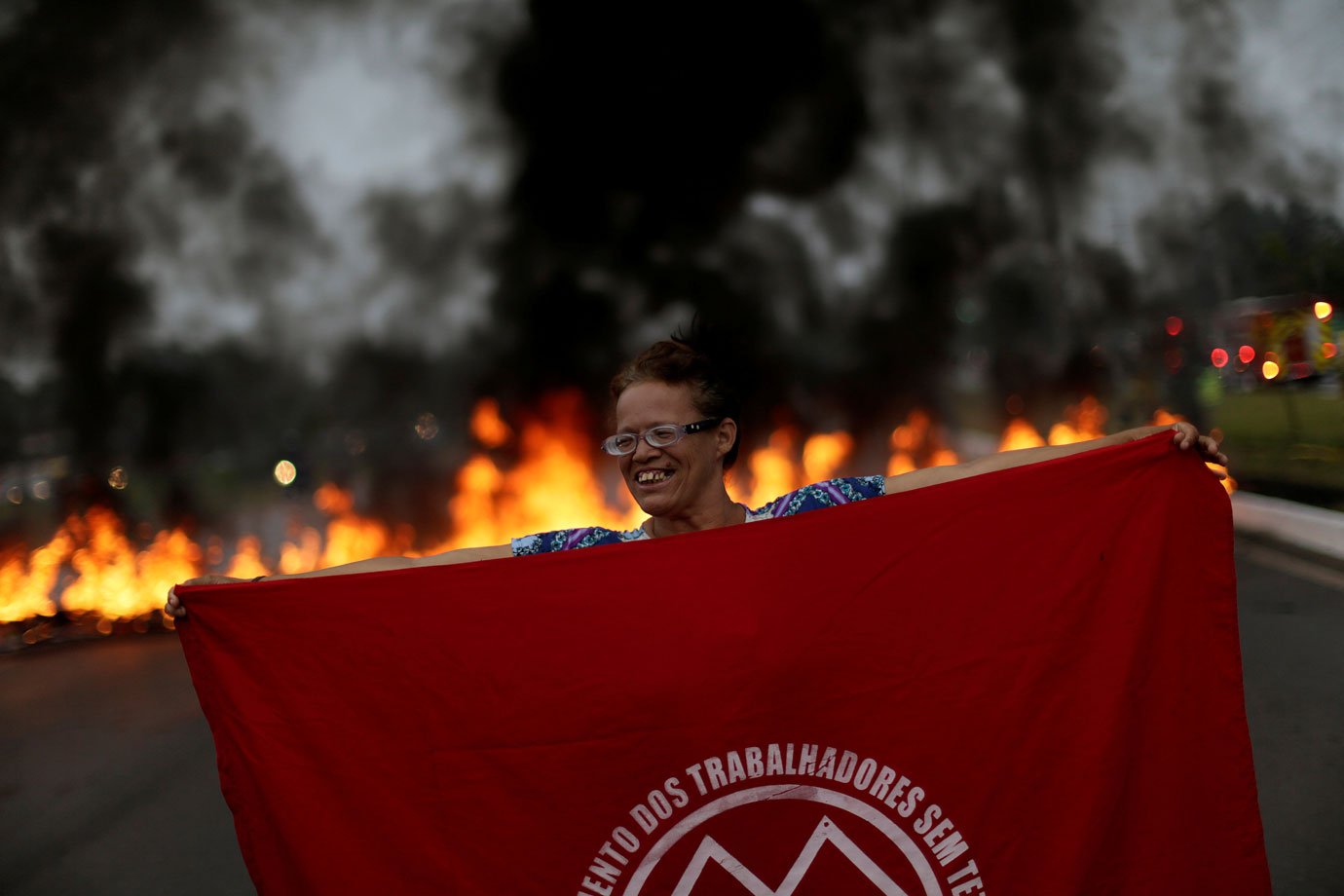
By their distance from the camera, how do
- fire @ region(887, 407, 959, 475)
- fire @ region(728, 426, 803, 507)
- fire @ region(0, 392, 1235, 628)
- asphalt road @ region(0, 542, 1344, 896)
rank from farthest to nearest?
fire @ region(887, 407, 959, 475) → fire @ region(728, 426, 803, 507) → fire @ region(0, 392, 1235, 628) → asphalt road @ region(0, 542, 1344, 896)

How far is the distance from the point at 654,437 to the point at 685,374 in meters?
0.18

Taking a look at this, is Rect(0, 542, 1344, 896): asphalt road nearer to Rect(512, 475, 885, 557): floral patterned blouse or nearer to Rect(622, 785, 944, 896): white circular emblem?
Rect(622, 785, 944, 896): white circular emblem

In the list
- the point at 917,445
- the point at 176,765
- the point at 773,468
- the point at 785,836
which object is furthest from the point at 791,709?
the point at 917,445

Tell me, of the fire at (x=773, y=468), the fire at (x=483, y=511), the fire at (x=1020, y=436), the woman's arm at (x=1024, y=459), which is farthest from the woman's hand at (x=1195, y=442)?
the fire at (x=1020, y=436)

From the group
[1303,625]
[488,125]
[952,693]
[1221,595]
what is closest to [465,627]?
[952,693]

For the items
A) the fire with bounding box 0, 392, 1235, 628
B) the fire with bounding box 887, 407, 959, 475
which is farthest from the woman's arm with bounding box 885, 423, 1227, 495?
the fire with bounding box 887, 407, 959, 475

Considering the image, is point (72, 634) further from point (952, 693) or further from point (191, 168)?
point (952, 693)

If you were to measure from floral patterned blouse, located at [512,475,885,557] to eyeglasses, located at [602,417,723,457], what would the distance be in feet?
0.68

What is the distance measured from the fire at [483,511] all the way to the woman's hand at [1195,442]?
7.68 m

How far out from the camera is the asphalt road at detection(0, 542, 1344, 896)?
11.5 feet

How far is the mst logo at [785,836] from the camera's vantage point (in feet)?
6.60

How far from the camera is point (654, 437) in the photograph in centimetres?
240

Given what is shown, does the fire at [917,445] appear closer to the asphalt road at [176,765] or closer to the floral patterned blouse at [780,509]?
the asphalt road at [176,765]

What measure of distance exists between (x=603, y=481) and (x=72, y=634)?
350 inches
